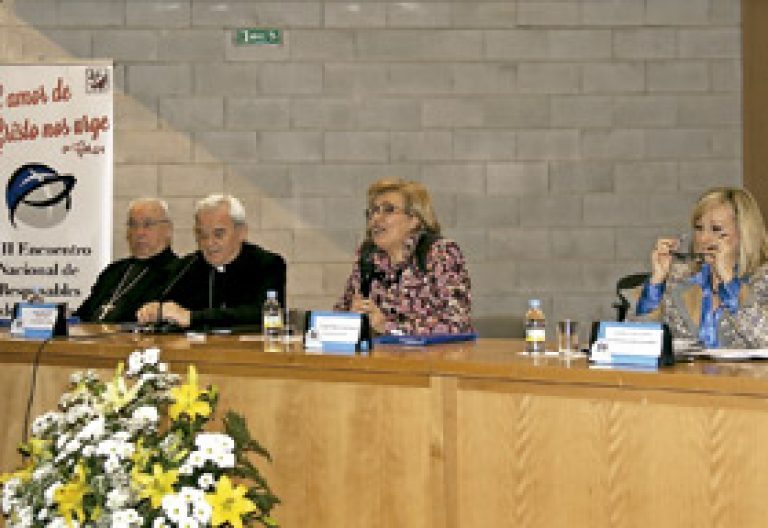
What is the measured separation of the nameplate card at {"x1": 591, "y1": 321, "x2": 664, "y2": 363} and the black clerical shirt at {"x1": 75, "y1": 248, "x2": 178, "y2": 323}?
2436mm

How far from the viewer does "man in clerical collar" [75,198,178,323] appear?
17.8 feet

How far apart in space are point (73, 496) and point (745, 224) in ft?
7.21

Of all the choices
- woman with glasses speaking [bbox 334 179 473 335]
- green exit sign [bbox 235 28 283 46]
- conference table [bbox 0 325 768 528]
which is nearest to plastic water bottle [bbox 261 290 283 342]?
conference table [bbox 0 325 768 528]

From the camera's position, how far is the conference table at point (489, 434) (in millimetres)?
2865

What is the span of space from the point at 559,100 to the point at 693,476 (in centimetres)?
411

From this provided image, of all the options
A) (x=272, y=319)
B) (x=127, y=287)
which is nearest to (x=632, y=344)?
(x=272, y=319)

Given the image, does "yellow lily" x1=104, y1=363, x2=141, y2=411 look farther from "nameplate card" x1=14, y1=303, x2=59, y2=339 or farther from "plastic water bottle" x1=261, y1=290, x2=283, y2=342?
"nameplate card" x1=14, y1=303, x2=59, y2=339

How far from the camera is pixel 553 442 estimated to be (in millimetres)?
3127

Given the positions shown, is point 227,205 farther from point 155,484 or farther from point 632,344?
point 155,484

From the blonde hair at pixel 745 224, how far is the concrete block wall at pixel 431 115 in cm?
305

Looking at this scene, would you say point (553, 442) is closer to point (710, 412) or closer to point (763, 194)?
point (710, 412)

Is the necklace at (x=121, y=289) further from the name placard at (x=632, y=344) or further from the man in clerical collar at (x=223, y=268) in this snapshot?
the name placard at (x=632, y=344)

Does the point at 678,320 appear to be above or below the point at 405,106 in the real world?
below

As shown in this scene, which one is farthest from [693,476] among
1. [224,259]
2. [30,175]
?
[30,175]
